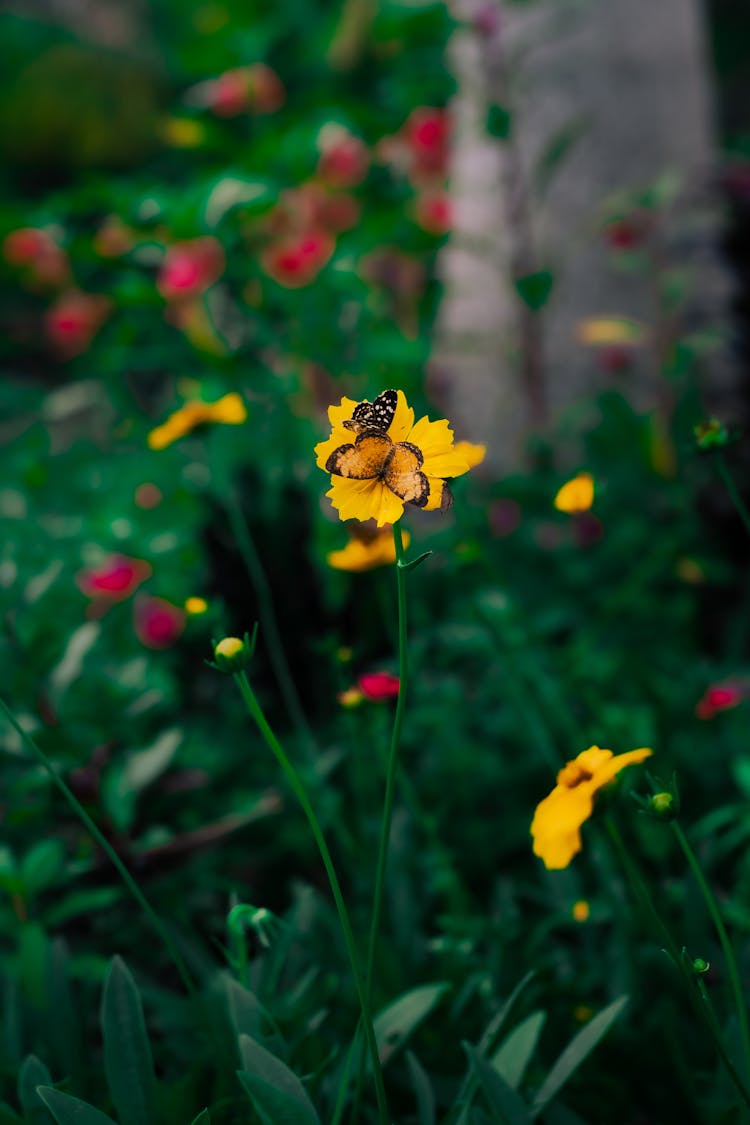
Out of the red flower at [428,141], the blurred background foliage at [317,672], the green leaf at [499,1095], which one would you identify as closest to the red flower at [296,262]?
the blurred background foliage at [317,672]

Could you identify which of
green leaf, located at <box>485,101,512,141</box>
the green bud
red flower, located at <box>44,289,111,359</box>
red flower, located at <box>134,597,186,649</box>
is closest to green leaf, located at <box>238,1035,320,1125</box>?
the green bud

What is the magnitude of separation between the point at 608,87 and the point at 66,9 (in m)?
5.66

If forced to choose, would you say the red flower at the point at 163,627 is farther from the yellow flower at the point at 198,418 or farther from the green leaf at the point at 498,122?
the green leaf at the point at 498,122

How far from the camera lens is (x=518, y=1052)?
0.65m

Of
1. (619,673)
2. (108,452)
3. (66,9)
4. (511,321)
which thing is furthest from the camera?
(66,9)

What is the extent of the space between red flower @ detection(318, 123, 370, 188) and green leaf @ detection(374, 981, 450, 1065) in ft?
6.37

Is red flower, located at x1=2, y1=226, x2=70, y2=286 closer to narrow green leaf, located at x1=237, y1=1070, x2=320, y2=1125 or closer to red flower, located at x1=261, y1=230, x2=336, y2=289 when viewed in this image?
red flower, located at x1=261, y1=230, x2=336, y2=289

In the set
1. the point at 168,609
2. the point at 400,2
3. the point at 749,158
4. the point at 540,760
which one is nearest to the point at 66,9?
the point at 400,2

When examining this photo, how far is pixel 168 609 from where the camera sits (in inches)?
57.2

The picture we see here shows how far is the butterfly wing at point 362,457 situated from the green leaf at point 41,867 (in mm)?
517

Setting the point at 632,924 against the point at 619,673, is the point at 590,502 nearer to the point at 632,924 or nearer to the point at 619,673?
the point at 632,924

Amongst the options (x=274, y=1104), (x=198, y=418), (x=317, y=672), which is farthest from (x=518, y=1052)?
(x=317, y=672)

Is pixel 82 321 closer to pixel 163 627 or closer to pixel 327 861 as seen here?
pixel 163 627

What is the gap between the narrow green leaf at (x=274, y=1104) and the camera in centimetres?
56
